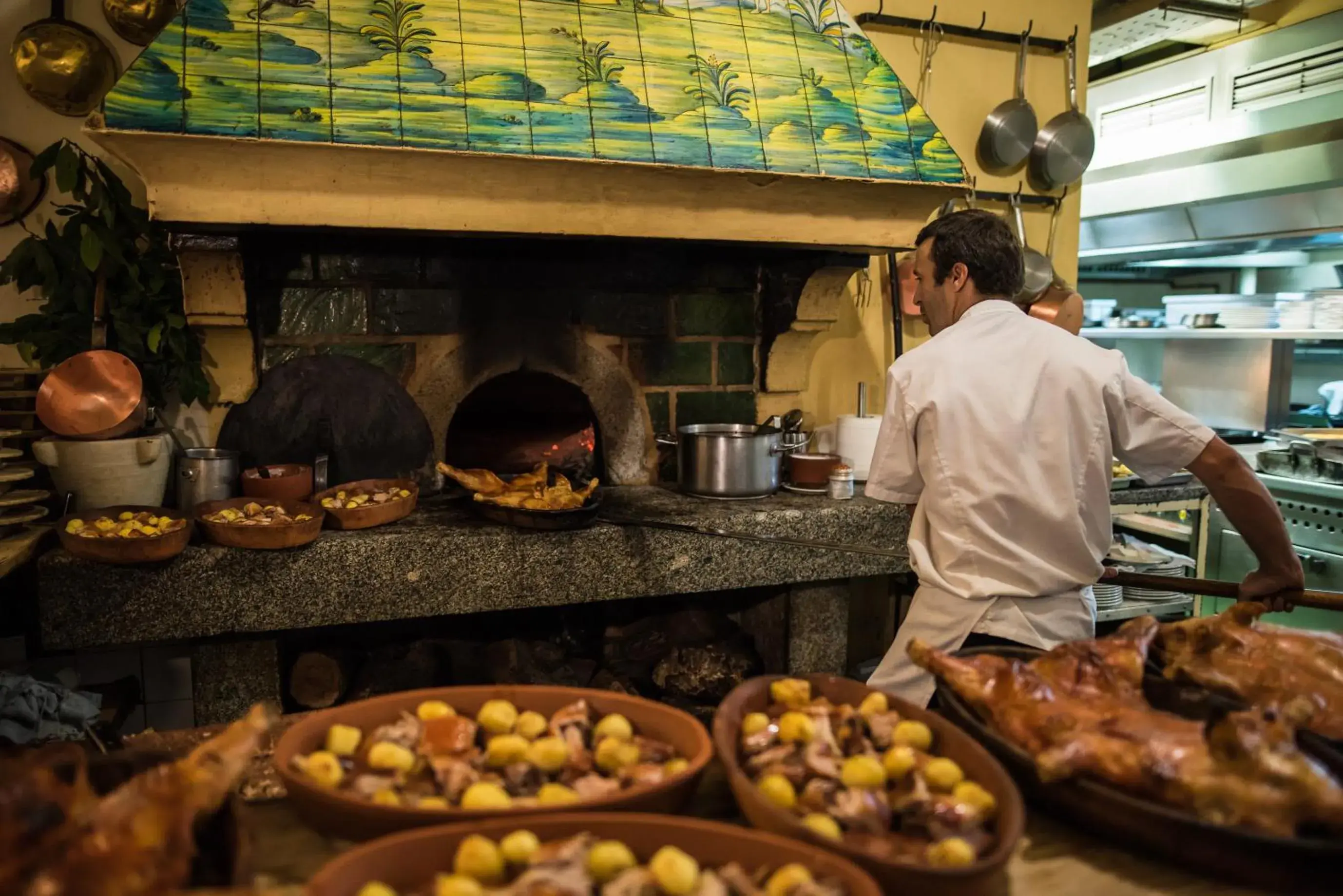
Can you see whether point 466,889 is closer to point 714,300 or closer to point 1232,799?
point 1232,799

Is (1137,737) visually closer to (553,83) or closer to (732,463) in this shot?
(732,463)

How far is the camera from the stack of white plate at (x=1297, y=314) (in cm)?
543

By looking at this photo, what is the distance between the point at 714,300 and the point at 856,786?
2863 mm

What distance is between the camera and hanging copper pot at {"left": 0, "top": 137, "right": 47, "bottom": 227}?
297cm

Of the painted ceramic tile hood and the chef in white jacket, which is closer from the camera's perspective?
the chef in white jacket

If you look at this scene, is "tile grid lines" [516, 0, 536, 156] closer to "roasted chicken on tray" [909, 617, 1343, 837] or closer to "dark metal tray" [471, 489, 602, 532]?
"dark metal tray" [471, 489, 602, 532]

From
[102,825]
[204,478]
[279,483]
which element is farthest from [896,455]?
[204,478]

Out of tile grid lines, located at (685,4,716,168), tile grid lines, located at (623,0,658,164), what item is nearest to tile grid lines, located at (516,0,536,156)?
tile grid lines, located at (623,0,658,164)

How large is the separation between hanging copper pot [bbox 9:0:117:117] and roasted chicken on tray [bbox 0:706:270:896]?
2785 mm

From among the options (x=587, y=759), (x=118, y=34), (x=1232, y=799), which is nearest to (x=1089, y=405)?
(x=1232, y=799)

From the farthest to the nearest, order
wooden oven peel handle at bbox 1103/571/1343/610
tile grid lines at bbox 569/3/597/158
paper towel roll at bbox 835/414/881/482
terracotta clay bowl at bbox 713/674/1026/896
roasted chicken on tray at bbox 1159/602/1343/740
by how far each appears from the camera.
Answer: paper towel roll at bbox 835/414/881/482 < tile grid lines at bbox 569/3/597/158 < wooden oven peel handle at bbox 1103/571/1343/610 < roasted chicken on tray at bbox 1159/602/1343/740 < terracotta clay bowl at bbox 713/674/1026/896

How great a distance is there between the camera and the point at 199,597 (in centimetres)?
257

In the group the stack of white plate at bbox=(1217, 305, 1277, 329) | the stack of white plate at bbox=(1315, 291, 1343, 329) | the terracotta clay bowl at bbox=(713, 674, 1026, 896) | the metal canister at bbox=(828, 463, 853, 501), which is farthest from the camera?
the stack of white plate at bbox=(1217, 305, 1277, 329)

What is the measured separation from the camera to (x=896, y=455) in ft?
7.58
